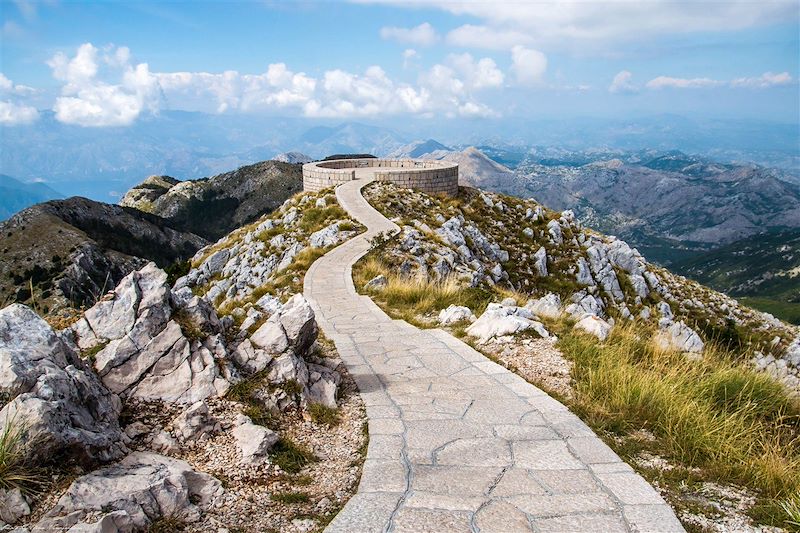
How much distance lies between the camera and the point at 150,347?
5.80 meters

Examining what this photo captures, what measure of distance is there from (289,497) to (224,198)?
175m

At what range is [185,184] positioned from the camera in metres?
177

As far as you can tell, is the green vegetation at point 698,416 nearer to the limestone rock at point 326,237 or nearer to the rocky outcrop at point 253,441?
the rocky outcrop at point 253,441

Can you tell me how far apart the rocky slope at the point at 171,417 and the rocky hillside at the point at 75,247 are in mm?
66347

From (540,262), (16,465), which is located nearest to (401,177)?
(540,262)

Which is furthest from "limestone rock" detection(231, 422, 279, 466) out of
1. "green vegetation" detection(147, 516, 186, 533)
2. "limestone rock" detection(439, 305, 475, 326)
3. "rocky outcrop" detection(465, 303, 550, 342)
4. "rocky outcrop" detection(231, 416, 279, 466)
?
"limestone rock" detection(439, 305, 475, 326)

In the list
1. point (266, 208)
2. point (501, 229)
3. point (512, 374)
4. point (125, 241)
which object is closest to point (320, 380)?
point (512, 374)

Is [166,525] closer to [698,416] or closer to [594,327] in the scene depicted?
[698,416]

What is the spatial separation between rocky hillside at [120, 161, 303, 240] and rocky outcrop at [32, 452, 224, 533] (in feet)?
508

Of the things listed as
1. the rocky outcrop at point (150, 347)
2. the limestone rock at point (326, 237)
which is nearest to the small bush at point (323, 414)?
the rocky outcrop at point (150, 347)

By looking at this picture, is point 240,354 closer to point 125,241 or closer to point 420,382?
point 420,382

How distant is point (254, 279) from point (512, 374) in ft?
55.2

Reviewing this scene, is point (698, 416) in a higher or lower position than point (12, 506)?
lower

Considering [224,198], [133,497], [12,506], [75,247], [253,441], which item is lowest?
[75,247]
